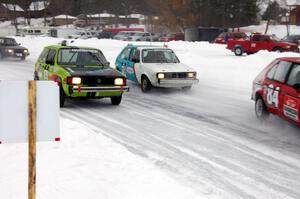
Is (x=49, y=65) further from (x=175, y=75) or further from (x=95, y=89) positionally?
(x=175, y=75)

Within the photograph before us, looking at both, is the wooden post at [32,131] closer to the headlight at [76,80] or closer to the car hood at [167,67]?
the headlight at [76,80]

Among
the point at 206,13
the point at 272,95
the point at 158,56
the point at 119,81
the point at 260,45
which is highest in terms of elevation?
the point at 206,13

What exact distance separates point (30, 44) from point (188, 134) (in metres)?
34.0

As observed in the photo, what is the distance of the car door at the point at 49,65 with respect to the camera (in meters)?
11.8

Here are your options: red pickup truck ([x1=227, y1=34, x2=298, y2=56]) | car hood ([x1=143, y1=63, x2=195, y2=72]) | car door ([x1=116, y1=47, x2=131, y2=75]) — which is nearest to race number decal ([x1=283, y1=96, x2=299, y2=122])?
car hood ([x1=143, y1=63, x2=195, y2=72])

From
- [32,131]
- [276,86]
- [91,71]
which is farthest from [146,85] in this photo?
[32,131]

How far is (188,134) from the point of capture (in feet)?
27.8

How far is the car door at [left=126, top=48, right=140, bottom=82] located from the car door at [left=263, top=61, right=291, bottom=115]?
570 centimetres

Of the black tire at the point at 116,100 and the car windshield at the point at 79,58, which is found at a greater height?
the car windshield at the point at 79,58

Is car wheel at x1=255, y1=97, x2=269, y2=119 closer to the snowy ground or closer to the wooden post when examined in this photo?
the snowy ground

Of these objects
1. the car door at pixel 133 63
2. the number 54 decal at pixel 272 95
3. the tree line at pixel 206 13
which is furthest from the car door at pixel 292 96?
the tree line at pixel 206 13

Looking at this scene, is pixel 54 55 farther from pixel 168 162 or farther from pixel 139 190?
pixel 139 190

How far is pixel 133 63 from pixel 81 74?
13.1ft

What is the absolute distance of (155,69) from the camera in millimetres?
13406
